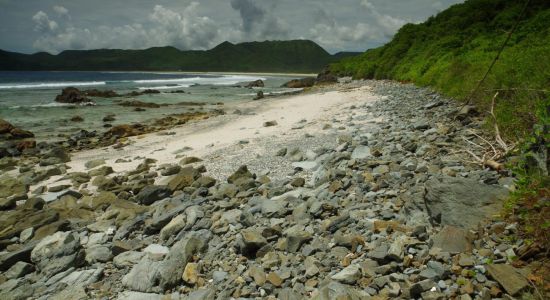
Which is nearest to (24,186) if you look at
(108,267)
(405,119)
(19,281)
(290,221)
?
(19,281)

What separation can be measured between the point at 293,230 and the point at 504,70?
831 cm

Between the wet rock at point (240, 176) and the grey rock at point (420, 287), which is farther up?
the grey rock at point (420, 287)

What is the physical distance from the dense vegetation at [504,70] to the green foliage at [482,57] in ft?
0.06

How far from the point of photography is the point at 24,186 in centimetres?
1025

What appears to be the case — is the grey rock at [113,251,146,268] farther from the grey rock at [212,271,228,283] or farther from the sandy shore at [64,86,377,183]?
the sandy shore at [64,86,377,183]

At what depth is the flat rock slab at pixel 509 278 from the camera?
116 inches

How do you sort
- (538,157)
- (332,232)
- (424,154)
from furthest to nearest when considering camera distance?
1. (424,154)
2. (332,232)
3. (538,157)

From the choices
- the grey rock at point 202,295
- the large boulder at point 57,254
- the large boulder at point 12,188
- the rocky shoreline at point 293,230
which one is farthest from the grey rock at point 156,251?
the large boulder at point 12,188

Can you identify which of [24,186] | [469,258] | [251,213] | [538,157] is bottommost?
[24,186]

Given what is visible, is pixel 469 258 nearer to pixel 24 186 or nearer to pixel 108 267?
pixel 108 267

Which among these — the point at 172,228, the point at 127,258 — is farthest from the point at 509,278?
the point at 127,258

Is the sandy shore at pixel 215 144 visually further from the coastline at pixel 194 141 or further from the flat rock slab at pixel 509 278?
the flat rock slab at pixel 509 278

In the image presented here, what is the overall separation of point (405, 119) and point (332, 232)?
26.0 ft

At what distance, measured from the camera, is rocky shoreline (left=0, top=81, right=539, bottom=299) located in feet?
11.9
